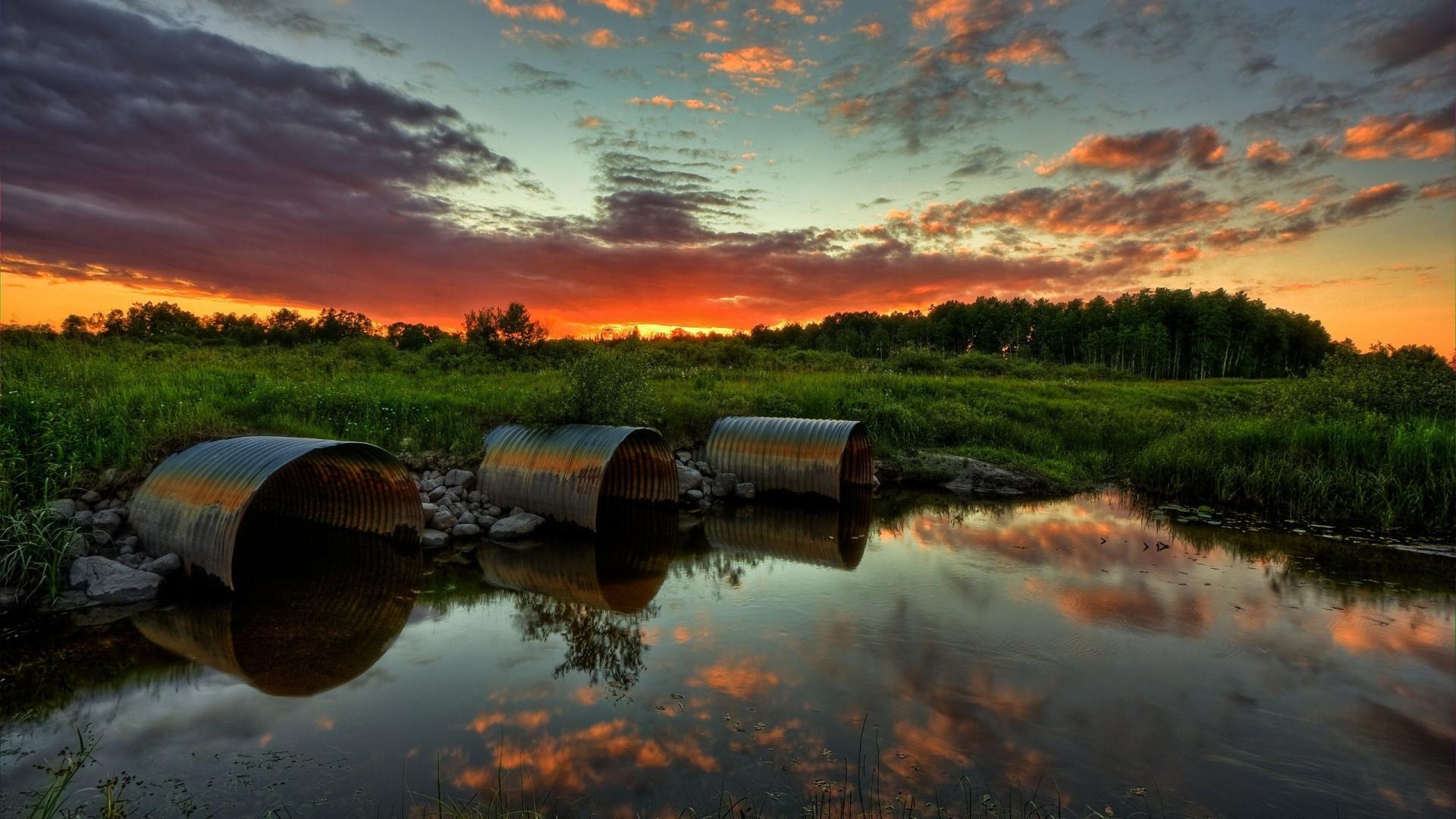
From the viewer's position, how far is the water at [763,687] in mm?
4820

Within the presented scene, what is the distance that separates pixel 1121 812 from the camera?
459 cm

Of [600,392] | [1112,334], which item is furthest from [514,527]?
[1112,334]

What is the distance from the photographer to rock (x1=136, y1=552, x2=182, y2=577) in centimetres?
843

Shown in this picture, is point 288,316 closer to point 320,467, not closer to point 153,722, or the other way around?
point 320,467

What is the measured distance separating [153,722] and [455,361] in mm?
24175

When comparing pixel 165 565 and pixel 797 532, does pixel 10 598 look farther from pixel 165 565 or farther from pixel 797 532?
pixel 797 532

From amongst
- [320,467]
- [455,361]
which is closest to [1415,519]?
[320,467]

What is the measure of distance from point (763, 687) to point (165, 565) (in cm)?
799

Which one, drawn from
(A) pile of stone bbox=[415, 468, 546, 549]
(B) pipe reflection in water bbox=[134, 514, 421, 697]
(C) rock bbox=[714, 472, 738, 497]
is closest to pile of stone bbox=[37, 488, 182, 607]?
(B) pipe reflection in water bbox=[134, 514, 421, 697]

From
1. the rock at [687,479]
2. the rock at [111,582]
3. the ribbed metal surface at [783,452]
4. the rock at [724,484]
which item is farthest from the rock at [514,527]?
the ribbed metal surface at [783,452]

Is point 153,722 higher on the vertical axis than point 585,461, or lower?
lower

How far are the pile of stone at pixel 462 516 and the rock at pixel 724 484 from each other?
4.68 m

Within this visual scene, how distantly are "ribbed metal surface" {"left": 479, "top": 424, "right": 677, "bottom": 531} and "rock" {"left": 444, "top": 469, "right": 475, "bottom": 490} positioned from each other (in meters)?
0.31

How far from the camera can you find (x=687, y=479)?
14.9 metres
